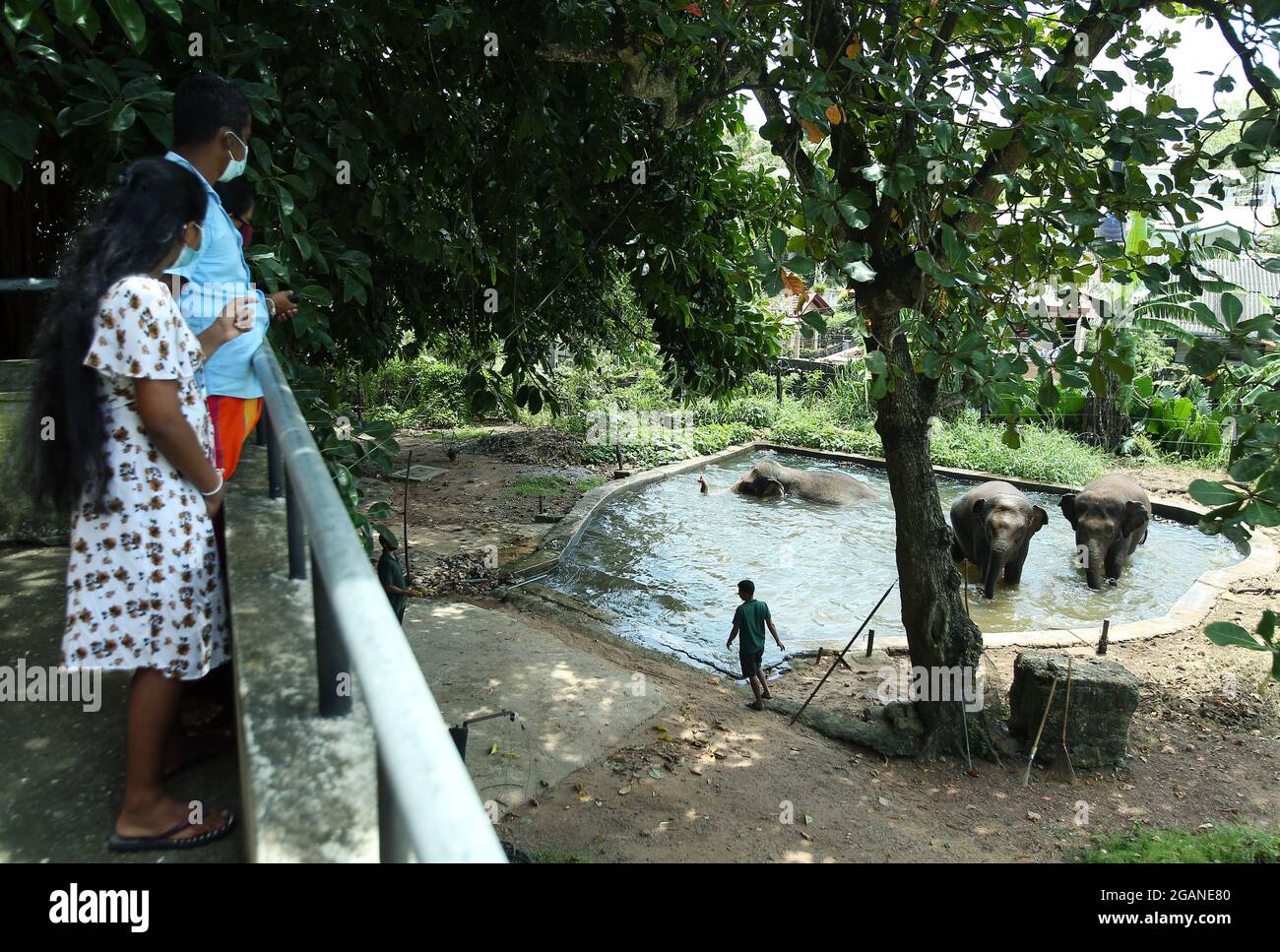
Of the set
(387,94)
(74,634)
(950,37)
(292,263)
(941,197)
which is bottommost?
(74,634)

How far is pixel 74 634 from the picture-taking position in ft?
7.10

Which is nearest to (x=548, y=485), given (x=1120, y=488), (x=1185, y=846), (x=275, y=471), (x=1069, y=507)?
(x=1069, y=507)

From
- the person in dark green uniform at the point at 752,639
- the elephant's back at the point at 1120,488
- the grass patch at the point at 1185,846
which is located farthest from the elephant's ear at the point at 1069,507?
the grass patch at the point at 1185,846

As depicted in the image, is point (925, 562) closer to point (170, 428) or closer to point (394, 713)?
point (170, 428)

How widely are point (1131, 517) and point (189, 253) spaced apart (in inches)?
457

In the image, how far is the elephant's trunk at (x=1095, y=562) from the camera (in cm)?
1134

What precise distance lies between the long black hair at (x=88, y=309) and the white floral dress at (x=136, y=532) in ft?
0.13

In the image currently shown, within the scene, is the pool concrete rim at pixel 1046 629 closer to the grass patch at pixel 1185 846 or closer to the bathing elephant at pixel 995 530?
the bathing elephant at pixel 995 530

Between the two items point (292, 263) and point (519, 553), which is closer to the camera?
point (292, 263)

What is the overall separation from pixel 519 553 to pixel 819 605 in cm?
338

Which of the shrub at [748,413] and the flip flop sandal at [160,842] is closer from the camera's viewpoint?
the flip flop sandal at [160,842]

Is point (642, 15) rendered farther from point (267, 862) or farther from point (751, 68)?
point (267, 862)

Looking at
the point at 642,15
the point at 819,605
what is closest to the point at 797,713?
the point at 819,605

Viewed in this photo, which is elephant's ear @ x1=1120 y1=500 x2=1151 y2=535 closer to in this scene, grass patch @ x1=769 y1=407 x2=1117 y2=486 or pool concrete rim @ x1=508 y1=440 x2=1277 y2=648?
pool concrete rim @ x1=508 y1=440 x2=1277 y2=648
